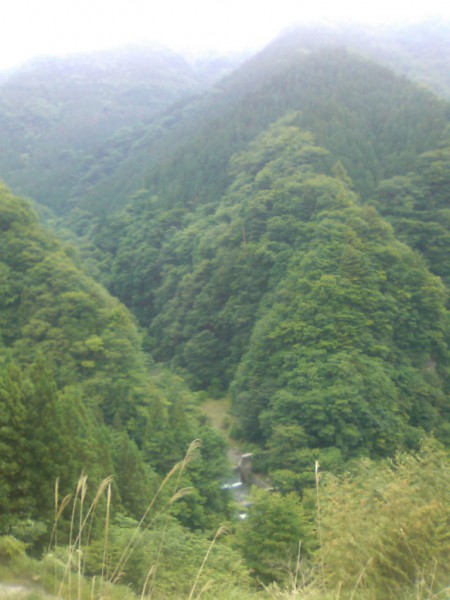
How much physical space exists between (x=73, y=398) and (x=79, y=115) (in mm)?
106427

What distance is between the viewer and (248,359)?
3375 cm

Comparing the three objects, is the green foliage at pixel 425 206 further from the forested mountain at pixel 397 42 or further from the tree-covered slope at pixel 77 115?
the forested mountain at pixel 397 42

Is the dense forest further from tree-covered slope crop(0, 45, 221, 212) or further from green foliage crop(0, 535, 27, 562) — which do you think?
tree-covered slope crop(0, 45, 221, 212)

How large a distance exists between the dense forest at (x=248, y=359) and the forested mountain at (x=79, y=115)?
12.4 meters

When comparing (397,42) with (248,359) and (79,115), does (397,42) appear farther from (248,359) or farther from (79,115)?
(248,359)

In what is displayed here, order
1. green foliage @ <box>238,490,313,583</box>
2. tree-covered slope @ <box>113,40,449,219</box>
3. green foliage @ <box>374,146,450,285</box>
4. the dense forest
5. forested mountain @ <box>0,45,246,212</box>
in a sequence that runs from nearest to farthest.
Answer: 1. the dense forest
2. green foliage @ <box>238,490,313,583</box>
3. green foliage @ <box>374,146,450,285</box>
4. tree-covered slope @ <box>113,40,449,219</box>
5. forested mountain @ <box>0,45,246,212</box>

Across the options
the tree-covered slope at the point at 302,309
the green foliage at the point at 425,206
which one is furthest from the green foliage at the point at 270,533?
the green foliage at the point at 425,206

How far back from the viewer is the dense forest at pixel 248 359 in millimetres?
5961

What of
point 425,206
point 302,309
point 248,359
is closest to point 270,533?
point 302,309

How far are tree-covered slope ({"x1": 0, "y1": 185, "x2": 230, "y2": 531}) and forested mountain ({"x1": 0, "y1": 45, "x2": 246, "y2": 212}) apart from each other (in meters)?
40.3

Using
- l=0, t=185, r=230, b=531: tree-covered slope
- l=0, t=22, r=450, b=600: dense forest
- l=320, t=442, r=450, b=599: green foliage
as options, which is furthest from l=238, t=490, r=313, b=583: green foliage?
l=320, t=442, r=450, b=599: green foliage

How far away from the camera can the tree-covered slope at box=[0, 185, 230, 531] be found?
37.3 ft

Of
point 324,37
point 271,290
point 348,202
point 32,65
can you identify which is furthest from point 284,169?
point 32,65

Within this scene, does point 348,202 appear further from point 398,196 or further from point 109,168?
point 109,168
